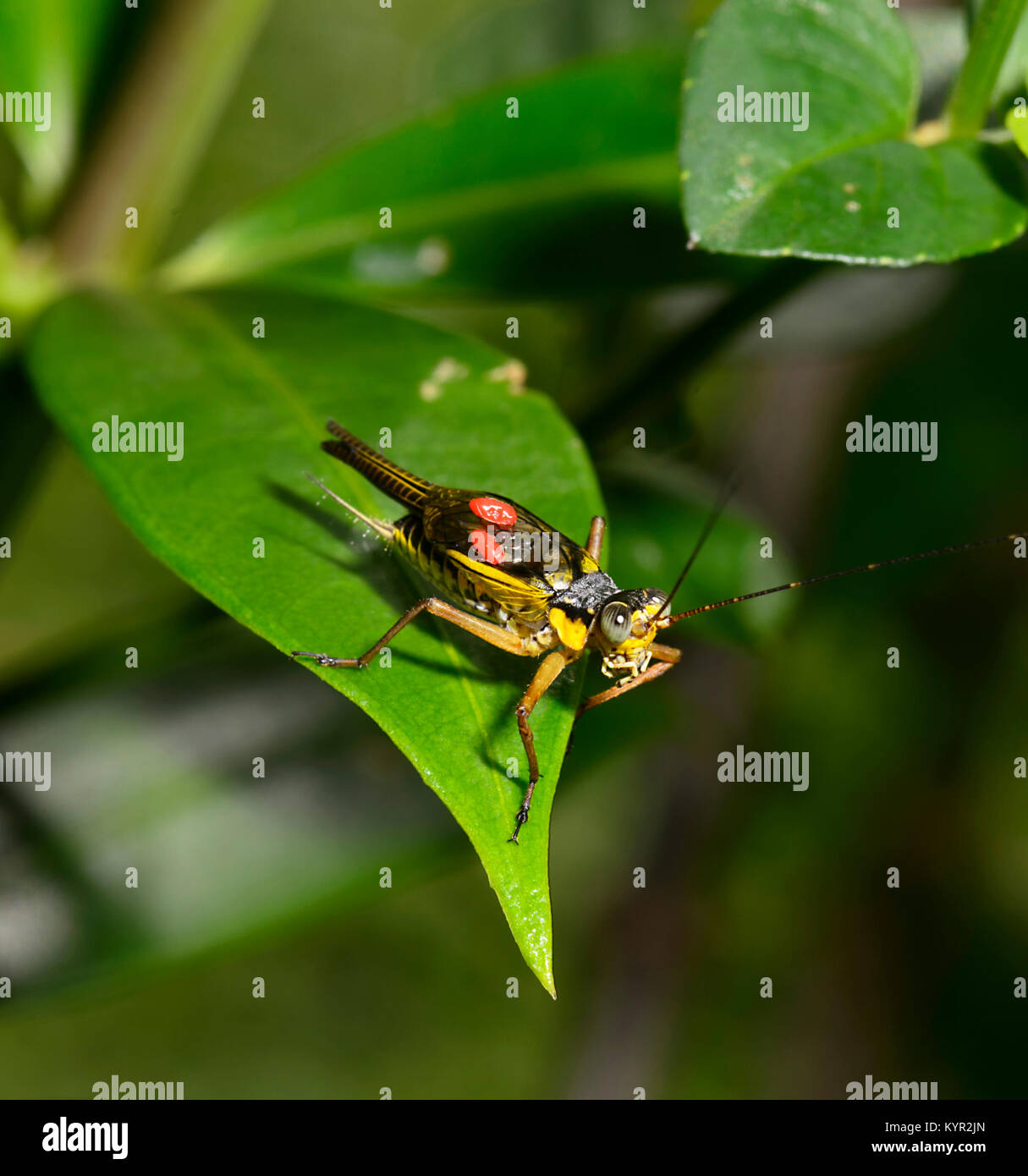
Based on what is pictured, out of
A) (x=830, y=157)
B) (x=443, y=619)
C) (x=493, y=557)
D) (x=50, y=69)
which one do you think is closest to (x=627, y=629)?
(x=493, y=557)

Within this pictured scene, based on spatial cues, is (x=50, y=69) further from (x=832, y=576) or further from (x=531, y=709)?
(x=832, y=576)

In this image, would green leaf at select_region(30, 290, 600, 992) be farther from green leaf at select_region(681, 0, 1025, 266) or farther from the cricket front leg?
green leaf at select_region(681, 0, 1025, 266)

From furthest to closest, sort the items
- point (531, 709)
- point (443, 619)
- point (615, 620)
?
point (615, 620), point (443, 619), point (531, 709)

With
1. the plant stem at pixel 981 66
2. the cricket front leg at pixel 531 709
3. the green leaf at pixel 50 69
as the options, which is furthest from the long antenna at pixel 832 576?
the green leaf at pixel 50 69

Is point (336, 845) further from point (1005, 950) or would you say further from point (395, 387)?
point (1005, 950)

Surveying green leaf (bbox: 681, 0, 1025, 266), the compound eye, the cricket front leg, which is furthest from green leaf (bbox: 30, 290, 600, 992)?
green leaf (bbox: 681, 0, 1025, 266)

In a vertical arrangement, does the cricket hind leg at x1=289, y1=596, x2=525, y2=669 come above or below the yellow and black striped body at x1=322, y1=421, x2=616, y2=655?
below
